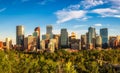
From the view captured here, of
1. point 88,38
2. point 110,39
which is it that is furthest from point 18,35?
point 110,39

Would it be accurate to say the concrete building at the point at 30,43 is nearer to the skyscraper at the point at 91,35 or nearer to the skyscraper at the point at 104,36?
the skyscraper at the point at 91,35

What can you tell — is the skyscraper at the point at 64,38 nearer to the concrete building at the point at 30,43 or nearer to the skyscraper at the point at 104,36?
the concrete building at the point at 30,43

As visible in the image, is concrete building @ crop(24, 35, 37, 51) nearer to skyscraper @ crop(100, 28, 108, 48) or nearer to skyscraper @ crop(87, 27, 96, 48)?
skyscraper @ crop(87, 27, 96, 48)

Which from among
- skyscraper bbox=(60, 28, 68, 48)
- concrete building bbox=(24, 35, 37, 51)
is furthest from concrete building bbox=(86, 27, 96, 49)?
concrete building bbox=(24, 35, 37, 51)

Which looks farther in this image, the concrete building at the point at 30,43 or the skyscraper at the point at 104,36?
the skyscraper at the point at 104,36

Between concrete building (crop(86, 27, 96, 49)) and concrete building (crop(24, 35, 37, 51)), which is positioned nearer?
concrete building (crop(24, 35, 37, 51))

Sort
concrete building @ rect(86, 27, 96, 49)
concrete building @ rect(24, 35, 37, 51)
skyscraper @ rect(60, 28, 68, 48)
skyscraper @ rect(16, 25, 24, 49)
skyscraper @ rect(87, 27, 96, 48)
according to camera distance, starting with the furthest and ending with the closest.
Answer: skyscraper @ rect(87, 27, 96, 48)
concrete building @ rect(86, 27, 96, 49)
skyscraper @ rect(16, 25, 24, 49)
skyscraper @ rect(60, 28, 68, 48)
concrete building @ rect(24, 35, 37, 51)

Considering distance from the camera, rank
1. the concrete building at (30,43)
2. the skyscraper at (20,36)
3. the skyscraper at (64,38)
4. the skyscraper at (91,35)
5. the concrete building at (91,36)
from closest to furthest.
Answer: the concrete building at (30,43)
the skyscraper at (64,38)
the skyscraper at (20,36)
the concrete building at (91,36)
the skyscraper at (91,35)

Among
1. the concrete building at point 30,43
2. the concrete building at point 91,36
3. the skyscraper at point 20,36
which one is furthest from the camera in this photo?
the concrete building at point 91,36

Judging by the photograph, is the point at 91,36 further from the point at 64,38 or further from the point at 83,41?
the point at 64,38

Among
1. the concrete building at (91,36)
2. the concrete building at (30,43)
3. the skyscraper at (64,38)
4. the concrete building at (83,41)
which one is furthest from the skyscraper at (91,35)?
the concrete building at (30,43)

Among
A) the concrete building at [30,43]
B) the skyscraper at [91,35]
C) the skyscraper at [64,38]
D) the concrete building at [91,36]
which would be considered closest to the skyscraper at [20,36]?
the concrete building at [30,43]

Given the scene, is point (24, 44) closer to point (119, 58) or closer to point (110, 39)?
point (110, 39)
